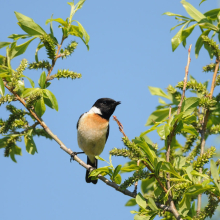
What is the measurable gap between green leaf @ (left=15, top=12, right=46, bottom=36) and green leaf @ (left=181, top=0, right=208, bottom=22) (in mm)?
1751

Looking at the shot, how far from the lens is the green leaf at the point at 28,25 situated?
359 centimetres

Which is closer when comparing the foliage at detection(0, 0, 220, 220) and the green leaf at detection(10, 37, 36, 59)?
the foliage at detection(0, 0, 220, 220)

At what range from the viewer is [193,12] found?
3869 millimetres

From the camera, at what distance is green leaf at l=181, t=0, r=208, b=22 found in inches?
152

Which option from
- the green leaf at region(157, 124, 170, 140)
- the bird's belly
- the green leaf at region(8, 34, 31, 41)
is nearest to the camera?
the green leaf at region(157, 124, 170, 140)

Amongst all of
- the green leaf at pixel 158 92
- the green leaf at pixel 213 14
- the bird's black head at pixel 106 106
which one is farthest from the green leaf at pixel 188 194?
the bird's black head at pixel 106 106

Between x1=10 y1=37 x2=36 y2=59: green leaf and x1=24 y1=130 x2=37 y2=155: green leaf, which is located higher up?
x1=10 y1=37 x2=36 y2=59: green leaf

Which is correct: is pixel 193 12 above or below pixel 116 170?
above

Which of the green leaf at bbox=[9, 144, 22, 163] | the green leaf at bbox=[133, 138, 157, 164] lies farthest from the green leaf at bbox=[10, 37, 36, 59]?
the green leaf at bbox=[133, 138, 157, 164]

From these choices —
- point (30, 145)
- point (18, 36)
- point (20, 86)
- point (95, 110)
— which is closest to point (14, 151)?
point (30, 145)

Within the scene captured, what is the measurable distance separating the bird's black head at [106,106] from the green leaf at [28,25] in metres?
3.24

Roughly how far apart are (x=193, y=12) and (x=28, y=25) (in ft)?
6.55

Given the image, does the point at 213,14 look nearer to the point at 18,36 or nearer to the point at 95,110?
the point at 18,36

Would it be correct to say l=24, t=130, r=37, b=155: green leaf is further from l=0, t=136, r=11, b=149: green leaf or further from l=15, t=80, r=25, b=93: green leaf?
l=15, t=80, r=25, b=93: green leaf
